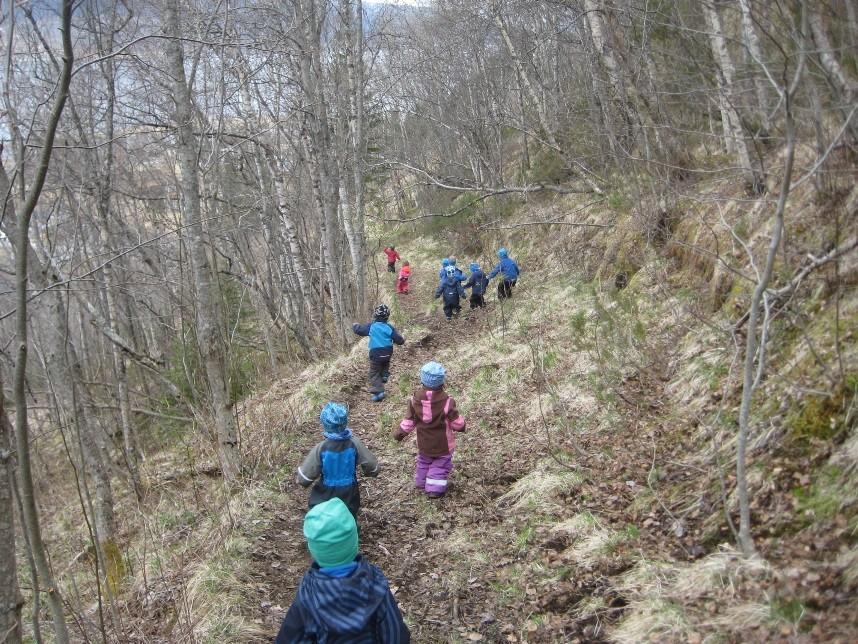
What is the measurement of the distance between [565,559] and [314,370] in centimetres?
783

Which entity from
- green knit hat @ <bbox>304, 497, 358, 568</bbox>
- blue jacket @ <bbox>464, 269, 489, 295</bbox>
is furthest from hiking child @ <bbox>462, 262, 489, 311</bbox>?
green knit hat @ <bbox>304, 497, 358, 568</bbox>

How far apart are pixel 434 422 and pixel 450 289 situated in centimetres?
814

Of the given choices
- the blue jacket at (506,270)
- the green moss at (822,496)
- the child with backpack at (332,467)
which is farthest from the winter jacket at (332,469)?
the blue jacket at (506,270)

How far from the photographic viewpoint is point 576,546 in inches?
165

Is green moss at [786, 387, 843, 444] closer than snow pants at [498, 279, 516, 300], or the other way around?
green moss at [786, 387, 843, 444]

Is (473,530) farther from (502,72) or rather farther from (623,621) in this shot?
(502,72)

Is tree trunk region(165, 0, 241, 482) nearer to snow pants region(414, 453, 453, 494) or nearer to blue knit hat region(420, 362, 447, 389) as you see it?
snow pants region(414, 453, 453, 494)

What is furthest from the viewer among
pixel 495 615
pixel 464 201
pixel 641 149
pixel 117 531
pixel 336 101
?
pixel 464 201

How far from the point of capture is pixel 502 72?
19922 millimetres

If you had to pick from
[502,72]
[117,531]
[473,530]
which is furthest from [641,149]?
[502,72]

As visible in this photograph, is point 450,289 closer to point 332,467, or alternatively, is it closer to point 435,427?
point 435,427

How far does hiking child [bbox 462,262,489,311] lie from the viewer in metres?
13.4

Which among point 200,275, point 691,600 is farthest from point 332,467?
point 691,600

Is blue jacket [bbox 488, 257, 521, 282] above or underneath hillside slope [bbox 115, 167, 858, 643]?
above
